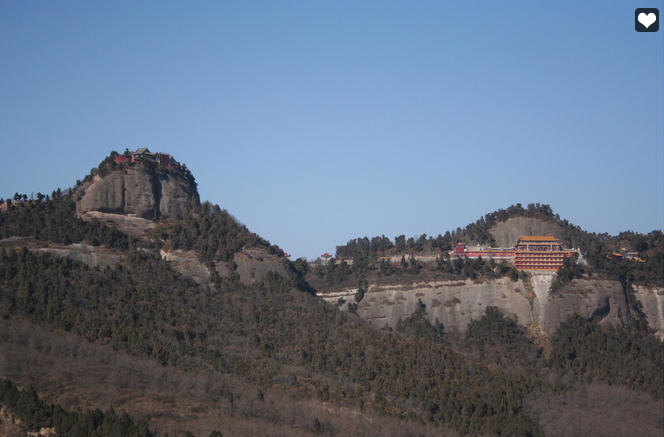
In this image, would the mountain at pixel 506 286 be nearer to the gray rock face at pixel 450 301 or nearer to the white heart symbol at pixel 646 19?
A: the gray rock face at pixel 450 301

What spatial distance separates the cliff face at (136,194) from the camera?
144875 mm

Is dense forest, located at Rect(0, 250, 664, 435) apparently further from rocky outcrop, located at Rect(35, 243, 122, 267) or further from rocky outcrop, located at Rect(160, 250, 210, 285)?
rocky outcrop, located at Rect(160, 250, 210, 285)

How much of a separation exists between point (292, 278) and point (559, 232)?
1790 inches

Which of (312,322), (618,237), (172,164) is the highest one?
(172,164)

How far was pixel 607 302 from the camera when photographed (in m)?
137

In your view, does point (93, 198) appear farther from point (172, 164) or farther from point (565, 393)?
point (565, 393)

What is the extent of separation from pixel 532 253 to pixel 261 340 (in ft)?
149

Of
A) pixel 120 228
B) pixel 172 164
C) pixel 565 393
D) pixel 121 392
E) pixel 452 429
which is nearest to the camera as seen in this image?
pixel 121 392

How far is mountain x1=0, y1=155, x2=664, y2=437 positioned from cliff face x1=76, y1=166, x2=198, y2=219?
1.10 feet

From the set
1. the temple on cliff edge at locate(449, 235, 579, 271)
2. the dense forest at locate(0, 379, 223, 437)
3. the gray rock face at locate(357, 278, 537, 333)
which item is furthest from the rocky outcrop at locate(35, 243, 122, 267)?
the temple on cliff edge at locate(449, 235, 579, 271)

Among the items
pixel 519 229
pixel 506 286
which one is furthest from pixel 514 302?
pixel 519 229

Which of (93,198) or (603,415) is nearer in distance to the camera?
(603,415)

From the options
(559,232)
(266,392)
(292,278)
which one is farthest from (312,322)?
(559,232)

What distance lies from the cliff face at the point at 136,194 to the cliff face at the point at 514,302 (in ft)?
99.7
